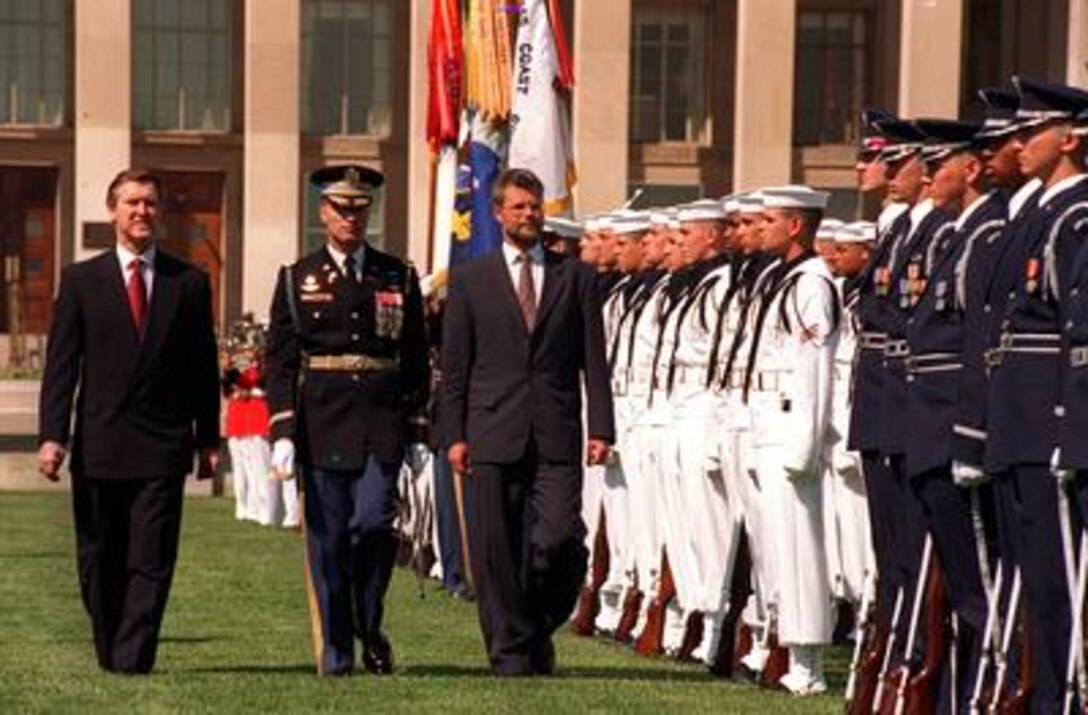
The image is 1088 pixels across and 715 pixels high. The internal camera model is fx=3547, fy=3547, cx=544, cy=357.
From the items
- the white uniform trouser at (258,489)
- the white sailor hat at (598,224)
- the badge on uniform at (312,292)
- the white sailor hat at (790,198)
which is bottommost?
the white uniform trouser at (258,489)

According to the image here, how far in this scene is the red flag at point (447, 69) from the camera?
77.4ft

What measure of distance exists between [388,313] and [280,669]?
1.70 meters

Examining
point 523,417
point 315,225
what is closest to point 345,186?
point 523,417

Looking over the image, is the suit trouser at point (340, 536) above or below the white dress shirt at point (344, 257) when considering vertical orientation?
below

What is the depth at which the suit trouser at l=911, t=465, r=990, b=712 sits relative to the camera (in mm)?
11633

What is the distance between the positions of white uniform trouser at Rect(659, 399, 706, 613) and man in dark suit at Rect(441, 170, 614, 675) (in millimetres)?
1847

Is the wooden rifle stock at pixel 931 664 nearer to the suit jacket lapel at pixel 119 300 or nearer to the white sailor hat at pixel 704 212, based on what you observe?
the suit jacket lapel at pixel 119 300

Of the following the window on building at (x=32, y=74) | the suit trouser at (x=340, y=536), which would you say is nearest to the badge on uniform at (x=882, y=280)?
→ the suit trouser at (x=340, y=536)

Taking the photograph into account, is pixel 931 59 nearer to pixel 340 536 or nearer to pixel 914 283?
pixel 340 536

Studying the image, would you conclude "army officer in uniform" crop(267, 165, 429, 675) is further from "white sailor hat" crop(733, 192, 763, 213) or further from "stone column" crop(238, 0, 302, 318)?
"stone column" crop(238, 0, 302, 318)

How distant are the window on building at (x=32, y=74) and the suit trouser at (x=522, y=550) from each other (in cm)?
5000

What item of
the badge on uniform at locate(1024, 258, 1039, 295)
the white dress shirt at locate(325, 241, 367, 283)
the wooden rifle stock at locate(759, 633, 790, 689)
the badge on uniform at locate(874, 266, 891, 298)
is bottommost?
the wooden rifle stock at locate(759, 633, 790, 689)

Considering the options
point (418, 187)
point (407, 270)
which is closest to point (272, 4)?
point (418, 187)

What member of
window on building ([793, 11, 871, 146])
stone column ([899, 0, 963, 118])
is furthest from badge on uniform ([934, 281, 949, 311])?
window on building ([793, 11, 871, 146])
